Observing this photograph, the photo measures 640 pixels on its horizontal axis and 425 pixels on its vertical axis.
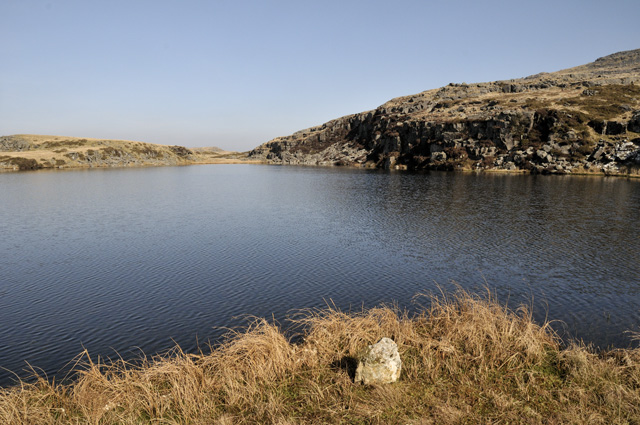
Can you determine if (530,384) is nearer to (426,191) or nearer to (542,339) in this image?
(542,339)

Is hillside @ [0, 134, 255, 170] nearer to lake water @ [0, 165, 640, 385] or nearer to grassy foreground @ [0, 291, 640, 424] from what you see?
lake water @ [0, 165, 640, 385]

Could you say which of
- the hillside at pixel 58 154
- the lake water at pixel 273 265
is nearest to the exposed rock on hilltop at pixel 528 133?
the lake water at pixel 273 265

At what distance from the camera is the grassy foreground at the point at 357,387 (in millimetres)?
10539

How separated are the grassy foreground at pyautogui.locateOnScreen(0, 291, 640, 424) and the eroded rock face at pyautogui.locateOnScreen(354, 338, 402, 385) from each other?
0.32 m

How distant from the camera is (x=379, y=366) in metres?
12.0

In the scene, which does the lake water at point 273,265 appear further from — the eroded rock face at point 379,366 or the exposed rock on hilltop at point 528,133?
the exposed rock on hilltop at point 528,133

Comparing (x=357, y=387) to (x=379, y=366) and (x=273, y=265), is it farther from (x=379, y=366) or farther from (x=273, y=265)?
(x=273, y=265)

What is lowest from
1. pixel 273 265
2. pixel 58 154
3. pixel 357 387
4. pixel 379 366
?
pixel 273 265

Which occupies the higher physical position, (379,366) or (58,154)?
(58,154)

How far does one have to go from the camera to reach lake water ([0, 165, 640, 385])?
1942 centimetres

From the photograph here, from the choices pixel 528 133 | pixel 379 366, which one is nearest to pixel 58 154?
pixel 528 133

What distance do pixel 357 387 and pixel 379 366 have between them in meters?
1.03

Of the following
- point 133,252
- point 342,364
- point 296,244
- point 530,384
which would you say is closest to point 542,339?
point 530,384

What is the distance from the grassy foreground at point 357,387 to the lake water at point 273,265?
5.59 metres
